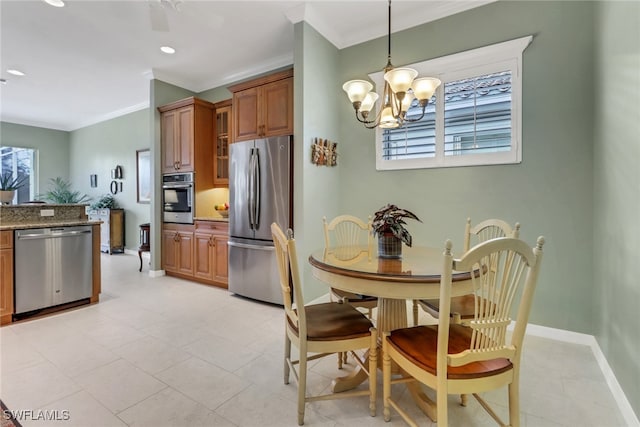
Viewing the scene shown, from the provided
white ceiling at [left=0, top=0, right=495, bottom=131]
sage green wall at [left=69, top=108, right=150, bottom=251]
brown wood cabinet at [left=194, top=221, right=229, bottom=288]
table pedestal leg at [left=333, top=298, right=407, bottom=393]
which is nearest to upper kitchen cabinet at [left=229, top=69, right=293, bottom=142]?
white ceiling at [left=0, top=0, right=495, bottom=131]

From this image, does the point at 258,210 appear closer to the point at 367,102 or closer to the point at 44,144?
the point at 367,102

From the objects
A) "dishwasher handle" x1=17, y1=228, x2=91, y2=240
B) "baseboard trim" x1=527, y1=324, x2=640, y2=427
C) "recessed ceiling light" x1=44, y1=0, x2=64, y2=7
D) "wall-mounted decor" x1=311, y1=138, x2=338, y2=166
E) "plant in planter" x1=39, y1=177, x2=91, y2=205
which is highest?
"recessed ceiling light" x1=44, y1=0, x2=64, y2=7

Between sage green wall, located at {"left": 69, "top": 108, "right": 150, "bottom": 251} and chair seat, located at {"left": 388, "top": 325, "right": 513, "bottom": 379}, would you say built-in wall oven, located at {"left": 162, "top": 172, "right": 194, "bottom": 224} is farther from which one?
chair seat, located at {"left": 388, "top": 325, "right": 513, "bottom": 379}

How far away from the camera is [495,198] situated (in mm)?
2783

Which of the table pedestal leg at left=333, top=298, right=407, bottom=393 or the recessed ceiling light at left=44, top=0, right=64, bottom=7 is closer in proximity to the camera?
the table pedestal leg at left=333, top=298, right=407, bottom=393

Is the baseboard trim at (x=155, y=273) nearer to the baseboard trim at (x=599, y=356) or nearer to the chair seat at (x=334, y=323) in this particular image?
the chair seat at (x=334, y=323)

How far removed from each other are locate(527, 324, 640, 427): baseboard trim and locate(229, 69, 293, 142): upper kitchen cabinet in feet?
10.1

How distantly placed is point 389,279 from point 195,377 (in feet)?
4.92

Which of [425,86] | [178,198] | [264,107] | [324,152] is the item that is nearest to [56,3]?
[264,107]

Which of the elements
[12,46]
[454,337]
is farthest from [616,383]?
[12,46]

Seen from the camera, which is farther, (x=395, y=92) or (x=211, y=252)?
(x=211, y=252)

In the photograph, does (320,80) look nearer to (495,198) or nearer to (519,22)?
(519,22)

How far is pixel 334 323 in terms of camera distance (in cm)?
170

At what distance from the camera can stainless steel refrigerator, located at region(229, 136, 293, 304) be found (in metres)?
3.24
